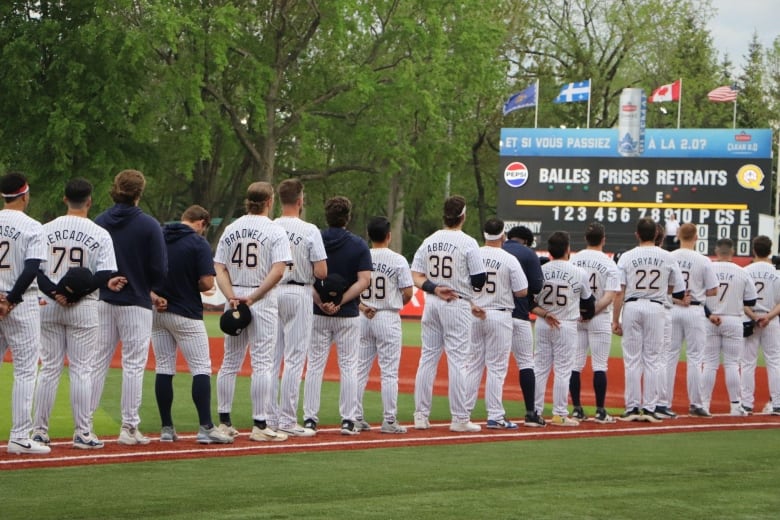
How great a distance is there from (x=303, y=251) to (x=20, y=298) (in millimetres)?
2594

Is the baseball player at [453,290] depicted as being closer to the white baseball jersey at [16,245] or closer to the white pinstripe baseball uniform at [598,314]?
the white pinstripe baseball uniform at [598,314]

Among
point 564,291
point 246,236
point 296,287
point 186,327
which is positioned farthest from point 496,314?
point 186,327

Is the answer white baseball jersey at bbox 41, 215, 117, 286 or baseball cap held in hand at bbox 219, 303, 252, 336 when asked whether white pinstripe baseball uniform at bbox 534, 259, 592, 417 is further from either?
white baseball jersey at bbox 41, 215, 117, 286

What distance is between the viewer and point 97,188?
37688 millimetres

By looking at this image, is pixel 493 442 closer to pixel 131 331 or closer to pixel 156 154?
pixel 131 331

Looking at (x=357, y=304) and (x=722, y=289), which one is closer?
(x=357, y=304)

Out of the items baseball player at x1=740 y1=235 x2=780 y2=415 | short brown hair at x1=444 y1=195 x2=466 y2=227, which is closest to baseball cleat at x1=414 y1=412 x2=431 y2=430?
short brown hair at x1=444 y1=195 x2=466 y2=227

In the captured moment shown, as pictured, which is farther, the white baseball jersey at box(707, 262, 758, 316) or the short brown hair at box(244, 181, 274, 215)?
the white baseball jersey at box(707, 262, 758, 316)

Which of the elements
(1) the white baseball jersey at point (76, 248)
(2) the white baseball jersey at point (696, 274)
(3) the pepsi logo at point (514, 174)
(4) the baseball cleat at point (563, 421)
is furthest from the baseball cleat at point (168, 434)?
(3) the pepsi logo at point (514, 174)

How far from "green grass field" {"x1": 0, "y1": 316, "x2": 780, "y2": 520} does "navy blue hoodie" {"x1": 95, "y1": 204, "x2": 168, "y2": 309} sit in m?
1.47

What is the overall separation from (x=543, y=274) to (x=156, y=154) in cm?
2958

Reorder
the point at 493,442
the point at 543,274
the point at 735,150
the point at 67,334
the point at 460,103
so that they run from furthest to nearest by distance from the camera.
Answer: the point at 460,103
the point at 735,150
the point at 543,274
the point at 493,442
the point at 67,334

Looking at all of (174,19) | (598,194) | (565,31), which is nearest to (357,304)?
(598,194)

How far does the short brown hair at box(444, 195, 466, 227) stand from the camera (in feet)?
38.8
